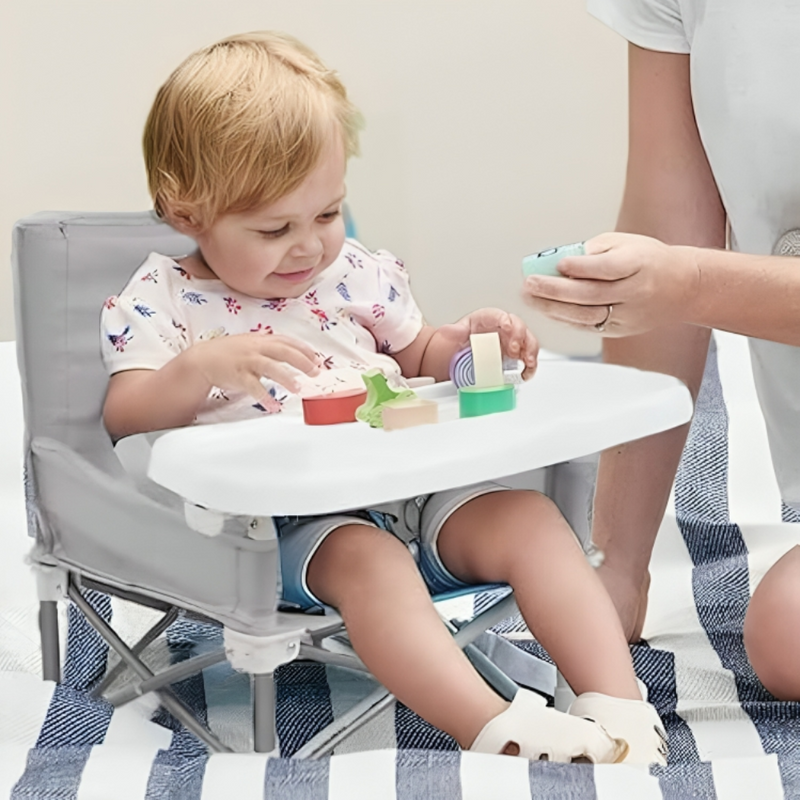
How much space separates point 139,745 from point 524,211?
0.32 m

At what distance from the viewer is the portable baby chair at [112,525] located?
550mm

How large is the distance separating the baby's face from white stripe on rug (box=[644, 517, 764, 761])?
309mm

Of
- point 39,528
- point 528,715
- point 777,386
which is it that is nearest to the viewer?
point 528,715

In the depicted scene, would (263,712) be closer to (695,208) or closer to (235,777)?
(235,777)

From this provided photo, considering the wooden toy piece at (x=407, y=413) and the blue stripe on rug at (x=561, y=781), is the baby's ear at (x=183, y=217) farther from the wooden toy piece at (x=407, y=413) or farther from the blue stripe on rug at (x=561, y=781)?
the blue stripe on rug at (x=561, y=781)

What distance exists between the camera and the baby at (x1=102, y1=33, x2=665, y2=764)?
0.51 m

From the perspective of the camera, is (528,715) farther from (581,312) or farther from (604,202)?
(604,202)

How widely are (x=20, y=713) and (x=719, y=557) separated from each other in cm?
49

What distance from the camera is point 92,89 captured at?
0.65m

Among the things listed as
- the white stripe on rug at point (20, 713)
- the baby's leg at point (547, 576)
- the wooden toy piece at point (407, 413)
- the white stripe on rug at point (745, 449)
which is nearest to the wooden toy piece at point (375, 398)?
the wooden toy piece at point (407, 413)

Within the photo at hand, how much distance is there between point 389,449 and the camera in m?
0.51

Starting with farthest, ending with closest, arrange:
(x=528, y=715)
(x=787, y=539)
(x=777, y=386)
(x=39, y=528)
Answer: (x=787, y=539) → (x=777, y=386) → (x=39, y=528) → (x=528, y=715)

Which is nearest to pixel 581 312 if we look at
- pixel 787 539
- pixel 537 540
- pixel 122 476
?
pixel 537 540

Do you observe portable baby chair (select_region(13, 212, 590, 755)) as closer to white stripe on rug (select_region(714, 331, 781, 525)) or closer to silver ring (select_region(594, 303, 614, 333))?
silver ring (select_region(594, 303, 614, 333))
